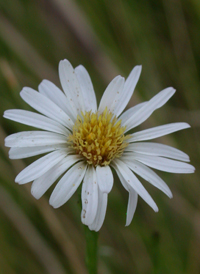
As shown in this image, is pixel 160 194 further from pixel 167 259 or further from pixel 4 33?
pixel 4 33

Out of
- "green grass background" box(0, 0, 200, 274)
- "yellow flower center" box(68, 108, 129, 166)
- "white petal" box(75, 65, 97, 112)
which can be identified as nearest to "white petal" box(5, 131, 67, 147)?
"yellow flower center" box(68, 108, 129, 166)

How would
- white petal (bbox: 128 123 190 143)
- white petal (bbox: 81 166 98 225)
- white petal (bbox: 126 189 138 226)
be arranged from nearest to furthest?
1. white petal (bbox: 81 166 98 225)
2. white petal (bbox: 126 189 138 226)
3. white petal (bbox: 128 123 190 143)

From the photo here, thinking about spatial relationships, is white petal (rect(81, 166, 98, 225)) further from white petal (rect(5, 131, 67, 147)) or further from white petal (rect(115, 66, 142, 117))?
white petal (rect(115, 66, 142, 117))

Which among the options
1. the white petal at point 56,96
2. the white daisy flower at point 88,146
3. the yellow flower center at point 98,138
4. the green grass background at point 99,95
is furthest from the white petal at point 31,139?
the green grass background at point 99,95

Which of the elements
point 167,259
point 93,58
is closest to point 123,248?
point 167,259

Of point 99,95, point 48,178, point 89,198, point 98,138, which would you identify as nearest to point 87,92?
point 98,138

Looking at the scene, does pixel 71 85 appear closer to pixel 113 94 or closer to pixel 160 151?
pixel 113 94
